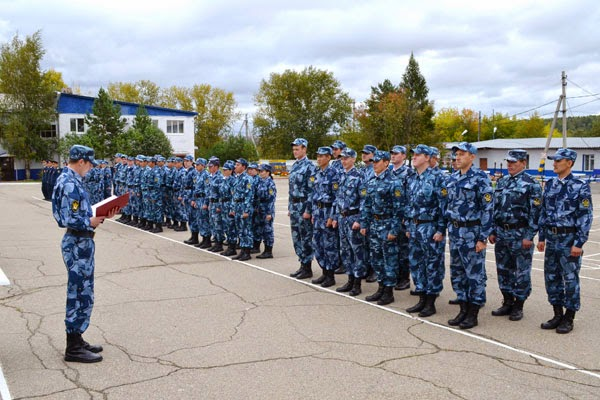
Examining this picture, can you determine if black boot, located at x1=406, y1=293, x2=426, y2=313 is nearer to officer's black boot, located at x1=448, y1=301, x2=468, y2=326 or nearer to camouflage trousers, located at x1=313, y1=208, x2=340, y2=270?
officer's black boot, located at x1=448, y1=301, x2=468, y2=326

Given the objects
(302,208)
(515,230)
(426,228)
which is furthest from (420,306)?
(302,208)

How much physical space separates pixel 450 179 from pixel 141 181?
10.9 meters

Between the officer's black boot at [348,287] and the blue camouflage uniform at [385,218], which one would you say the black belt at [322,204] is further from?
the officer's black boot at [348,287]

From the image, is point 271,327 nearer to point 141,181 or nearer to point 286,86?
point 141,181

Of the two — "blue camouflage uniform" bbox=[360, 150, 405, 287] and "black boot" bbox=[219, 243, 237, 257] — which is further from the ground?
"blue camouflage uniform" bbox=[360, 150, 405, 287]

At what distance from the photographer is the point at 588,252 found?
39.1 feet

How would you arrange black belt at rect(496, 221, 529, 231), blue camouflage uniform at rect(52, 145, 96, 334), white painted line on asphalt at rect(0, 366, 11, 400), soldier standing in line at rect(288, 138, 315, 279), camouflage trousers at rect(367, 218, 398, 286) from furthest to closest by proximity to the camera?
1. soldier standing in line at rect(288, 138, 315, 279)
2. camouflage trousers at rect(367, 218, 398, 286)
3. black belt at rect(496, 221, 529, 231)
4. blue camouflage uniform at rect(52, 145, 96, 334)
5. white painted line on asphalt at rect(0, 366, 11, 400)

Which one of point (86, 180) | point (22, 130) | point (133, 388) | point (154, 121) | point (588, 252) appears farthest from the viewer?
point (154, 121)

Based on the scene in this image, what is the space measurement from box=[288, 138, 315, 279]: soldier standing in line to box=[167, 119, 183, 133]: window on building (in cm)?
4829

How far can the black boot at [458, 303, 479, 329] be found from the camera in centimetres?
632

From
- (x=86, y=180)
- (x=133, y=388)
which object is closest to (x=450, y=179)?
(x=133, y=388)

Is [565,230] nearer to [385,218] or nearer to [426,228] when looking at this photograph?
[426,228]

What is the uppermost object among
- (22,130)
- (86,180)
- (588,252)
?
(22,130)

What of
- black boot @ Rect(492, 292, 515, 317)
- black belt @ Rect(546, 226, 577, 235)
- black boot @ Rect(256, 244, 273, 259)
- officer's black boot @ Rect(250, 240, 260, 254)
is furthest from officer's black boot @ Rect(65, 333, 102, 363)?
officer's black boot @ Rect(250, 240, 260, 254)
